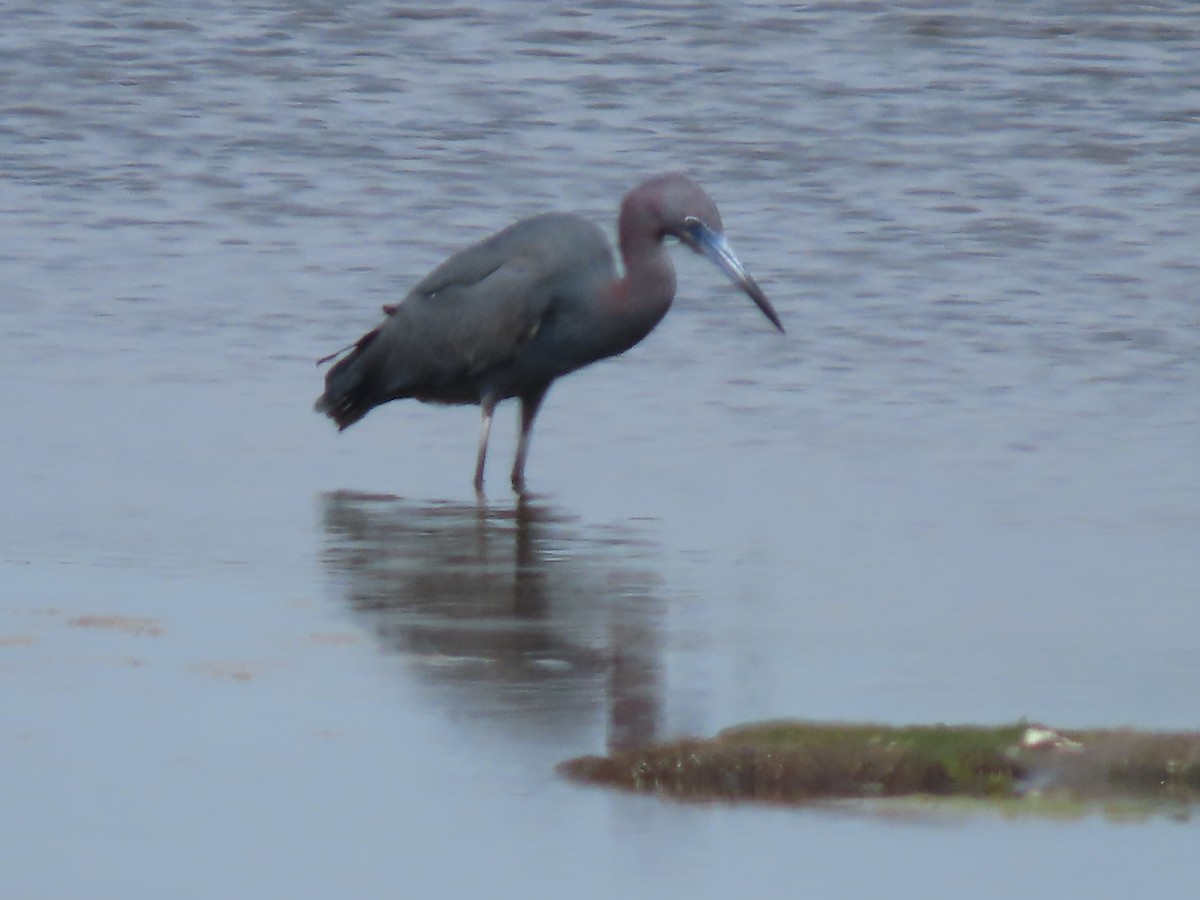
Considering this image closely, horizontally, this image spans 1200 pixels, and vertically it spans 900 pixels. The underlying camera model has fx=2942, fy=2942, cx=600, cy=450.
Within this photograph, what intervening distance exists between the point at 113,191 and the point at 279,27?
4.37 meters

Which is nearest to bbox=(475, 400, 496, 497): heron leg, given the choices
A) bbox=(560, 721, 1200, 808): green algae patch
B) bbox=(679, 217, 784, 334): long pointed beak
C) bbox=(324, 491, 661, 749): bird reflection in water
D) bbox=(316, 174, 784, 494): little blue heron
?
bbox=(316, 174, 784, 494): little blue heron

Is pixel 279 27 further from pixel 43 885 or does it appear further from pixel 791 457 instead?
pixel 43 885

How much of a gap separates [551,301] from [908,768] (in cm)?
374

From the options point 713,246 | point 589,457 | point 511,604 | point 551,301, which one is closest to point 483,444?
point 589,457

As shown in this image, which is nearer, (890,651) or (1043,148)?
(890,651)

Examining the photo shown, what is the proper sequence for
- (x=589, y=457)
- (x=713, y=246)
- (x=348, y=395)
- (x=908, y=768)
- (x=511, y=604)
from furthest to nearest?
1. (x=348, y=395)
2. (x=589, y=457)
3. (x=713, y=246)
4. (x=511, y=604)
5. (x=908, y=768)

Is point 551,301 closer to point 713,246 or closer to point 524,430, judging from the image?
point 524,430

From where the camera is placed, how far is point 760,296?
350 inches

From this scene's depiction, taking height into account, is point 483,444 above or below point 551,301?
below

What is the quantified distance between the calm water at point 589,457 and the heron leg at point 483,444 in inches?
2.6

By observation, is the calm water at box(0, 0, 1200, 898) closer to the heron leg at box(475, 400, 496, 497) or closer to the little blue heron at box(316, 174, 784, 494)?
the heron leg at box(475, 400, 496, 497)

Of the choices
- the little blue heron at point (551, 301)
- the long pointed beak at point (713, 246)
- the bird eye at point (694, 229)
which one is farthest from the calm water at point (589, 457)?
the bird eye at point (694, 229)

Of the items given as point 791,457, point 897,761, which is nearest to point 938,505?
point 791,457

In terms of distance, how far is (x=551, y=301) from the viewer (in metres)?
8.81
